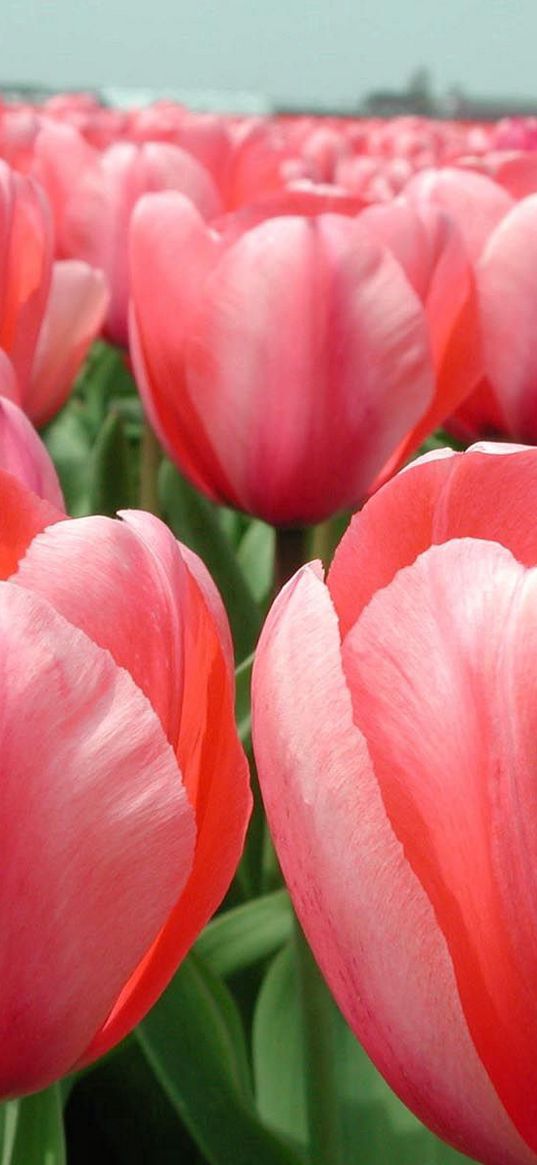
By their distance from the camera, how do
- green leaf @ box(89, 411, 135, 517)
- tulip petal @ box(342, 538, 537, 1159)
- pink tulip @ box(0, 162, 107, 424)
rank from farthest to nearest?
1. green leaf @ box(89, 411, 135, 517)
2. pink tulip @ box(0, 162, 107, 424)
3. tulip petal @ box(342, 538, 537, 1159)

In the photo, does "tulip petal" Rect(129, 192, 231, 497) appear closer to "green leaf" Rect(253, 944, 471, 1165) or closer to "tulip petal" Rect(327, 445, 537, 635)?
"green leaf" Rect(253, 944, 471, 1165)

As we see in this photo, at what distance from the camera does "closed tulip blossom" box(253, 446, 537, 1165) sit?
0.30 meters

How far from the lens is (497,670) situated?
0.97 ft

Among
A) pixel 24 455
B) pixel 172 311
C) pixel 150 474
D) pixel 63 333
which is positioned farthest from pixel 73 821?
pixel 150 474

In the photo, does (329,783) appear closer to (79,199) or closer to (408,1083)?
(408,1083)

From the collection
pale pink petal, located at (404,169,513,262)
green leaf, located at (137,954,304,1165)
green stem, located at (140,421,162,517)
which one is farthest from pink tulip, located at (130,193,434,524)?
green stem, located at (140,421,162,517)

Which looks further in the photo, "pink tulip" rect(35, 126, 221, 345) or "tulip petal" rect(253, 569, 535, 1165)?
"pink tulip" rect(35, 126, 221, 345)

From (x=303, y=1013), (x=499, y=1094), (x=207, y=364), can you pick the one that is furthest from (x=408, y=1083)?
(x=207, y=364)

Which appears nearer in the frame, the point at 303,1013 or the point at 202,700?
the point at 202,700

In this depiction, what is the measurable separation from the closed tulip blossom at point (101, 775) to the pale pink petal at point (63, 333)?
0.64m

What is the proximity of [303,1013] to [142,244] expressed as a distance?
438 millimetres

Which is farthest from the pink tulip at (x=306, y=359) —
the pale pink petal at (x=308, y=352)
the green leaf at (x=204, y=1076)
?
the green leaf at (x=204, y=1076)

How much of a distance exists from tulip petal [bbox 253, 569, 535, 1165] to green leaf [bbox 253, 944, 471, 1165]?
0.34m

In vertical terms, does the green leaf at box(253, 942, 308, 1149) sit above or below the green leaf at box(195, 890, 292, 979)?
below
